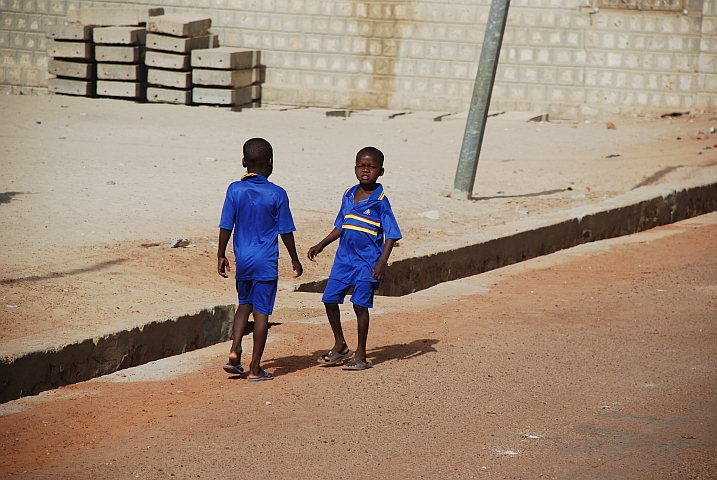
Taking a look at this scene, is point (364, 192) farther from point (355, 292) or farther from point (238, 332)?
point (238, 332)

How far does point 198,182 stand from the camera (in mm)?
10625

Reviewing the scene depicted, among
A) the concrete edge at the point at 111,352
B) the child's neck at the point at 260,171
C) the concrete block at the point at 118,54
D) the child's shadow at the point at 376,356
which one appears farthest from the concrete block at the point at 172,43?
the child's neck at the point at 260,171

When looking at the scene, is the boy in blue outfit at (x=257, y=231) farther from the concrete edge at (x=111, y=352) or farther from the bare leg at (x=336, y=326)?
the concrete edge at (x=111, y=352)

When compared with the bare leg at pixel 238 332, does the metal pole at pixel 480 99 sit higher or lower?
higher

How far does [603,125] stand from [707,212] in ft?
19.5

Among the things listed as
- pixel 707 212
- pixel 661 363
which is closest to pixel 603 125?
pixel 707 212

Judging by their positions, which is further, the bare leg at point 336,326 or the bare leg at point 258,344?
the bare leg at point 336,326

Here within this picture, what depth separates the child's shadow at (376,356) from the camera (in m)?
5.03

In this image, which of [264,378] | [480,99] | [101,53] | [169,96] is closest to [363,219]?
[264,378]

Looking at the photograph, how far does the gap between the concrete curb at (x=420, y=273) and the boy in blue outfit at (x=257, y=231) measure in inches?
27.2

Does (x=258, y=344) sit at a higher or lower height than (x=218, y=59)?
lower

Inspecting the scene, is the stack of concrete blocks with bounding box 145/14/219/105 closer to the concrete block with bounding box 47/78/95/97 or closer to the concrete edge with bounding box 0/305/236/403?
the concrete block with bounding box 47/78/95/97

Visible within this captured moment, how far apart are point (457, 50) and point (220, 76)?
4715 mm

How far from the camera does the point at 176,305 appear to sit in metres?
5.62
